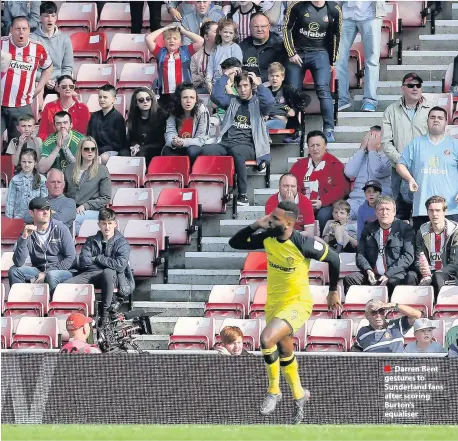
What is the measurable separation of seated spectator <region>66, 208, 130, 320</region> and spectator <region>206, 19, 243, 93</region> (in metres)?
2.66

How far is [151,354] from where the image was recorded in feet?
47.8

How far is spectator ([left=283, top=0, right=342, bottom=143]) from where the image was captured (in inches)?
727

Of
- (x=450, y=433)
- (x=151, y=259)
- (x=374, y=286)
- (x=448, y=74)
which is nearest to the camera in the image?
(x=450, y=433)

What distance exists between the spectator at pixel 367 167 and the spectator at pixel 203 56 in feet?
7.98

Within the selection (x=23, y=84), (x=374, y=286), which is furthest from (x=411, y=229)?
(x=23, y=84)

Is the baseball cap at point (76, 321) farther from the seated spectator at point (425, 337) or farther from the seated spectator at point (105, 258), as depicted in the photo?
the seated spectator at point (425, 337)

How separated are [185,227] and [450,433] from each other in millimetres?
4879

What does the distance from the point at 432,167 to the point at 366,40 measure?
2.31 m

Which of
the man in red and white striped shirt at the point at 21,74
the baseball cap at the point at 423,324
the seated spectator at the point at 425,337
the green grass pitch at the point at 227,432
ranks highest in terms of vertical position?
the man in red and white striped shirt at the point at 21,74

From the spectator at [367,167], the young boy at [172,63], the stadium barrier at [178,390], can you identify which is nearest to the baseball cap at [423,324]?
the stadium barrier at [178,390]

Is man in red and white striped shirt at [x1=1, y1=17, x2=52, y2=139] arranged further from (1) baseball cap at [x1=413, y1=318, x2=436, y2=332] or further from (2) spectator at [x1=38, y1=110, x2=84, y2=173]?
(1) baseball cap at [x1=413, y1=318, x2=436, y2=332]

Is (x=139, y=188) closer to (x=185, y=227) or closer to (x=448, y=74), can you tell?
(x=185, y=227)

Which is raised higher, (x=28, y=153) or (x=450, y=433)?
(x=28, y=153)

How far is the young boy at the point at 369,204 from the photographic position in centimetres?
1694
